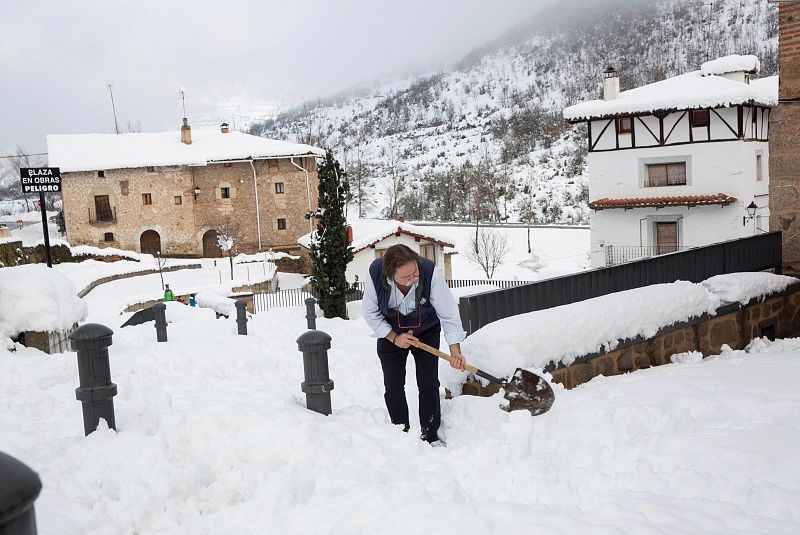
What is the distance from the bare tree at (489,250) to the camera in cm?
3406

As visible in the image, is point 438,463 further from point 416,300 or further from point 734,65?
point 734,65

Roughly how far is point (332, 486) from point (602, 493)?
4.61ft

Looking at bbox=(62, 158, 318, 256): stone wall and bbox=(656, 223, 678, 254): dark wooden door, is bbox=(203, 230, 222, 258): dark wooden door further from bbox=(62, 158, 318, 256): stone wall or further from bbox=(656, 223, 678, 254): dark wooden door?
bbox=(656, 223, 678, 254): dark wooden door

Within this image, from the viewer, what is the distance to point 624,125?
26531 mm

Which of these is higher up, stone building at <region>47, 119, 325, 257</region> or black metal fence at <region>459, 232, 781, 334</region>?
stone building at <region>47, 119, 325, 257</region>

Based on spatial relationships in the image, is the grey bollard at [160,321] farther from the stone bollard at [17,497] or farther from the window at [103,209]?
the window at [103,209]

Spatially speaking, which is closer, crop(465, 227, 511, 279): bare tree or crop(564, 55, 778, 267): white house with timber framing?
crop(564, 55, 778, 267): white house with timber framing

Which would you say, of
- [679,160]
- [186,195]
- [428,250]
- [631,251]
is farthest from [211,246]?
[679,160]

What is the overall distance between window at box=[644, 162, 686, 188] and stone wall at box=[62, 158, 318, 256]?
1849 centimetres

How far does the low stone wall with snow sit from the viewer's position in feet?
19.0

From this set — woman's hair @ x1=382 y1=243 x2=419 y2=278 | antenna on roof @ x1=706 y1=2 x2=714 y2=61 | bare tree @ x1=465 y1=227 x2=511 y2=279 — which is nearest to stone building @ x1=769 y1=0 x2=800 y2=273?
woman's hair @ x1=382 y1=243 x2=419 y2=278

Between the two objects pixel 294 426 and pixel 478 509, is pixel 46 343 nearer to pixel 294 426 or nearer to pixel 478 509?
pixel 294 426

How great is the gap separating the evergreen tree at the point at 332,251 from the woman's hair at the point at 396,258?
16732 mm

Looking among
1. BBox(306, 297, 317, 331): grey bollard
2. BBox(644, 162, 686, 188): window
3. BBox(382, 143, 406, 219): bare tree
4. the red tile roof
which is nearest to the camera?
BBox(306, 297, 317, 331): grey bollard
